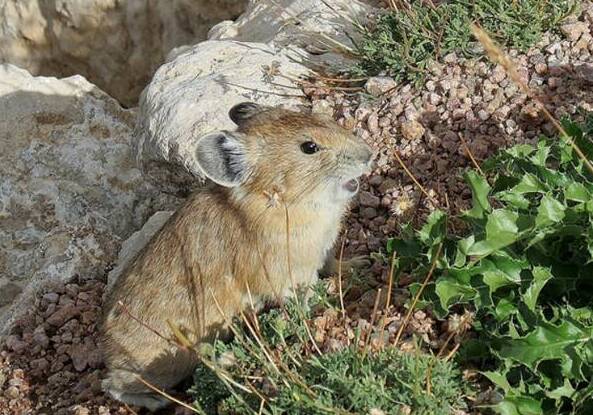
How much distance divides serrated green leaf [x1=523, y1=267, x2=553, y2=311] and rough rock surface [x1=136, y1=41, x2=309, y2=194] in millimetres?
3175

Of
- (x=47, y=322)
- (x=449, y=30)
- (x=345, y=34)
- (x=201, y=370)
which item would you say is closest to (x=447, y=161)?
(x=449, y=30)

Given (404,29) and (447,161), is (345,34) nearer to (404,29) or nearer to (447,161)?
(404,29)

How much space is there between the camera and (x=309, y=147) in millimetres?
6363

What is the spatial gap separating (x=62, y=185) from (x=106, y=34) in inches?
146

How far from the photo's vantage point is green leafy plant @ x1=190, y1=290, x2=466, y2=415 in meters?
5.08

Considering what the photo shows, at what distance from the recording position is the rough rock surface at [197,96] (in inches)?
313

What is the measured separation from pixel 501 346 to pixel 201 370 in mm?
1641

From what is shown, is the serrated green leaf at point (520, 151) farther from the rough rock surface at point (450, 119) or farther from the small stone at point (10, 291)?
the small stone at point (10, 291)

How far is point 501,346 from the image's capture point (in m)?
5.41

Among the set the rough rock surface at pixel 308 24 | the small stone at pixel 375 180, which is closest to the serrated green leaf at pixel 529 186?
the small stone at pixel 375 180

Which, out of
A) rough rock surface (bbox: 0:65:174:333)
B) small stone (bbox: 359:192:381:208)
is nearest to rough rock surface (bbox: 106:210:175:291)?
rough rock surface (bbox: 0:65:174:333)

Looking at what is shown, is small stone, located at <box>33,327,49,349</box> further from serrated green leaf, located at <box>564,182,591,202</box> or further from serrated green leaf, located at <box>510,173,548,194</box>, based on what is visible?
serrated green leaf, located at <box>564,182,591,202</box>

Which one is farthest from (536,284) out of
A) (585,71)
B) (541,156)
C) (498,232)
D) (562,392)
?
(585,71)

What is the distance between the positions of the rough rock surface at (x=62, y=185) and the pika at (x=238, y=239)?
1.61 metres
